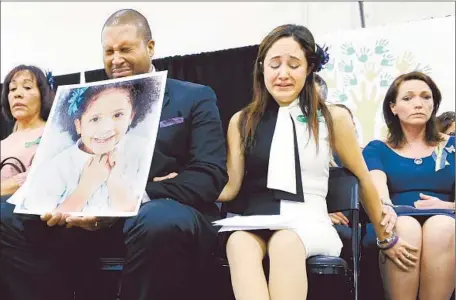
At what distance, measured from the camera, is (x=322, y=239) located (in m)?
1.17

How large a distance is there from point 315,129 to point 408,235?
0.38m

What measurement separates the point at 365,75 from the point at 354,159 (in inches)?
51.5

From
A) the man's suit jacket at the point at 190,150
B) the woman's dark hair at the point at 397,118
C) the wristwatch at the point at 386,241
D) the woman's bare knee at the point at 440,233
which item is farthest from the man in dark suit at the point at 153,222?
the woman's dark hair at the point at 397,118

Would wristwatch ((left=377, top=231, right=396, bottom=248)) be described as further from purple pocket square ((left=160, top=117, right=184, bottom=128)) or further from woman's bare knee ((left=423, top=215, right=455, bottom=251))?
purple pocket square ((left=160, top=117, right=184, bottom=128))

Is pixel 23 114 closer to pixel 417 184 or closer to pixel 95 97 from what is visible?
pixel 95 97

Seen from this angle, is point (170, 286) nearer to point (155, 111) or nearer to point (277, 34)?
point (155, 111)

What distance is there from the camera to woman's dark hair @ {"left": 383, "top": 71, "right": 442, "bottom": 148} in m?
1.71

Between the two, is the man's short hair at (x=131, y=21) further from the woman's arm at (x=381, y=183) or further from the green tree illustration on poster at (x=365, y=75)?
the green tree illustration on poster at (x=365, y=75)

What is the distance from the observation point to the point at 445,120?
1979 millimetres

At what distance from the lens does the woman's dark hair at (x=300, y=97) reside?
1.32 m

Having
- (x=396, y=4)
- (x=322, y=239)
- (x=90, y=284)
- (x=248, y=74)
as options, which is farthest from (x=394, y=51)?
(x=90, y=284)

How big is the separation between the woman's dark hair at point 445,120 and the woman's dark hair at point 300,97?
30.2 inches

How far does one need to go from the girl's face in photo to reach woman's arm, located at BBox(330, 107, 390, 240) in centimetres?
51

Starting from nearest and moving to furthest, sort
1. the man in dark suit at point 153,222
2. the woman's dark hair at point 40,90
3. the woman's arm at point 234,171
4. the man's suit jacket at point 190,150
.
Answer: the man in dark suit at point 153,222 → the man's suit jacket at point 190,150 → the woman's arm at point 234,171 → the woman's dark hair at point 40,90
